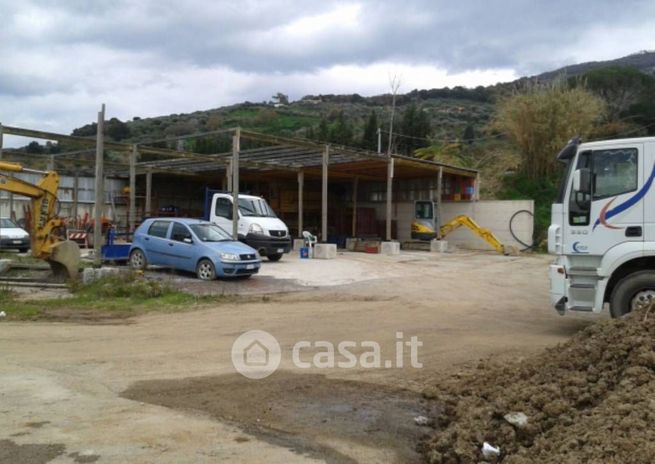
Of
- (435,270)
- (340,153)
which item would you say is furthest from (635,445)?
(340,153)

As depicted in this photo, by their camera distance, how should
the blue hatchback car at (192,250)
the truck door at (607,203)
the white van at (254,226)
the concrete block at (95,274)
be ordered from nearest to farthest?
the truck door at (607,203) → the concrete block at (95,274) → the blue hatchback car at (192,250) → the white van at (254,226)

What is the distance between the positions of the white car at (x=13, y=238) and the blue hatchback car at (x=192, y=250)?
8.88 m

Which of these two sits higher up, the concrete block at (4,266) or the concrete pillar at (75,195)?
the concrete pillar at (75,195)

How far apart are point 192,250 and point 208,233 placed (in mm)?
718

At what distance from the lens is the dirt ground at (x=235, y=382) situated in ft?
14.3

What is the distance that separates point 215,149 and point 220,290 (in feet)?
111

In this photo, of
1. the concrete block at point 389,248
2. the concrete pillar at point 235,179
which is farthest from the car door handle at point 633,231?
the concrete block at point 389,248

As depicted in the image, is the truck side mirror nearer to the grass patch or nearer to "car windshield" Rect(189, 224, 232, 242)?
the grass patch

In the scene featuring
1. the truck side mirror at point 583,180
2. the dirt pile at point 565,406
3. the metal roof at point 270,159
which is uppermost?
the metal roof at point 270,159

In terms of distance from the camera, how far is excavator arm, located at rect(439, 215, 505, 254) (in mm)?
29014

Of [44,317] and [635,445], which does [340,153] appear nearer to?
[44,317]

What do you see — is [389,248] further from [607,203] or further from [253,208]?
[607,203]

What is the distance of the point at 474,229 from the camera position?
1175 inches

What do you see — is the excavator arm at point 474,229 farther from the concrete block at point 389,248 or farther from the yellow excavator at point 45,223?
the yellow excavator at point 45,223
